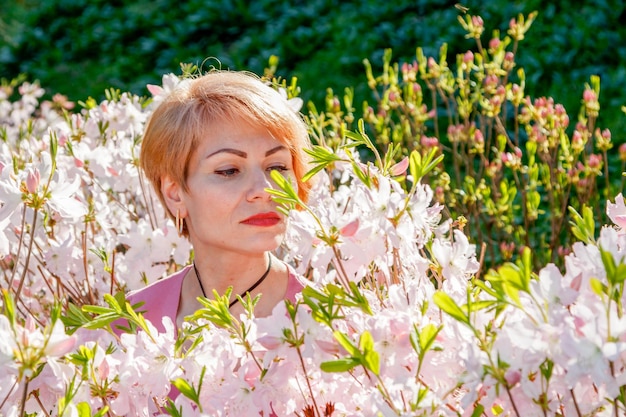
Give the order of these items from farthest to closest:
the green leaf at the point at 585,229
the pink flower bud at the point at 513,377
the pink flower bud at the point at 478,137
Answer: the pink flower bud at the point at 478,137
the green leaf at the point at 585,229
the pink flower bud at the point at 513,377

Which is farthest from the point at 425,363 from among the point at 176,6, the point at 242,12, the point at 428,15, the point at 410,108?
the point at 176,6

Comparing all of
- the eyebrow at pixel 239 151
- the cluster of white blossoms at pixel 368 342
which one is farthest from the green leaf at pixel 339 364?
the eyebrow at pixel 239 151

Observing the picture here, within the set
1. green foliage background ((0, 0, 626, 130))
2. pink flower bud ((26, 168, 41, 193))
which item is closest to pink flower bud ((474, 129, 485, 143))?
pink flower bud ((26, 168, 41, 193))

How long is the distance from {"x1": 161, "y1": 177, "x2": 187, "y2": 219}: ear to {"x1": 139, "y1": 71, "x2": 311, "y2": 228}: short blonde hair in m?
0.02

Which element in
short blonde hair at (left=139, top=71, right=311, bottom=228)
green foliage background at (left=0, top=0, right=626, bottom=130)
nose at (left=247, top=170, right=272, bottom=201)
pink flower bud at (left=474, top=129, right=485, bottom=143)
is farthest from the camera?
green foliage background at (left=0, top=0, right=626, bottom=130)

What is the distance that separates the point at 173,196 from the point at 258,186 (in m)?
0.36

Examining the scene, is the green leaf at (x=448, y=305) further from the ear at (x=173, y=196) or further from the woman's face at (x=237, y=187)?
the ear at (x=173, y=196)

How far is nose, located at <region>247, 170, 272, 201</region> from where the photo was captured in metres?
2.22

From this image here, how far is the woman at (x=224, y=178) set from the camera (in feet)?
7.41

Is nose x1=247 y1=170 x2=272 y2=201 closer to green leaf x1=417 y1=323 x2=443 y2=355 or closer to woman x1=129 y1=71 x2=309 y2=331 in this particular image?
woman x1=129 y1=71 x2=309 y2=331

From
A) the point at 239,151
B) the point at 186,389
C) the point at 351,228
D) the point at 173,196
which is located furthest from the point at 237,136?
the point at 186,389

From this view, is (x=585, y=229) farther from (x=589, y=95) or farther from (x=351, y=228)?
(x=589, y=95)

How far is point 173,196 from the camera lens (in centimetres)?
249

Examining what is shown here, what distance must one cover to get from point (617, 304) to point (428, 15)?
598 cm
